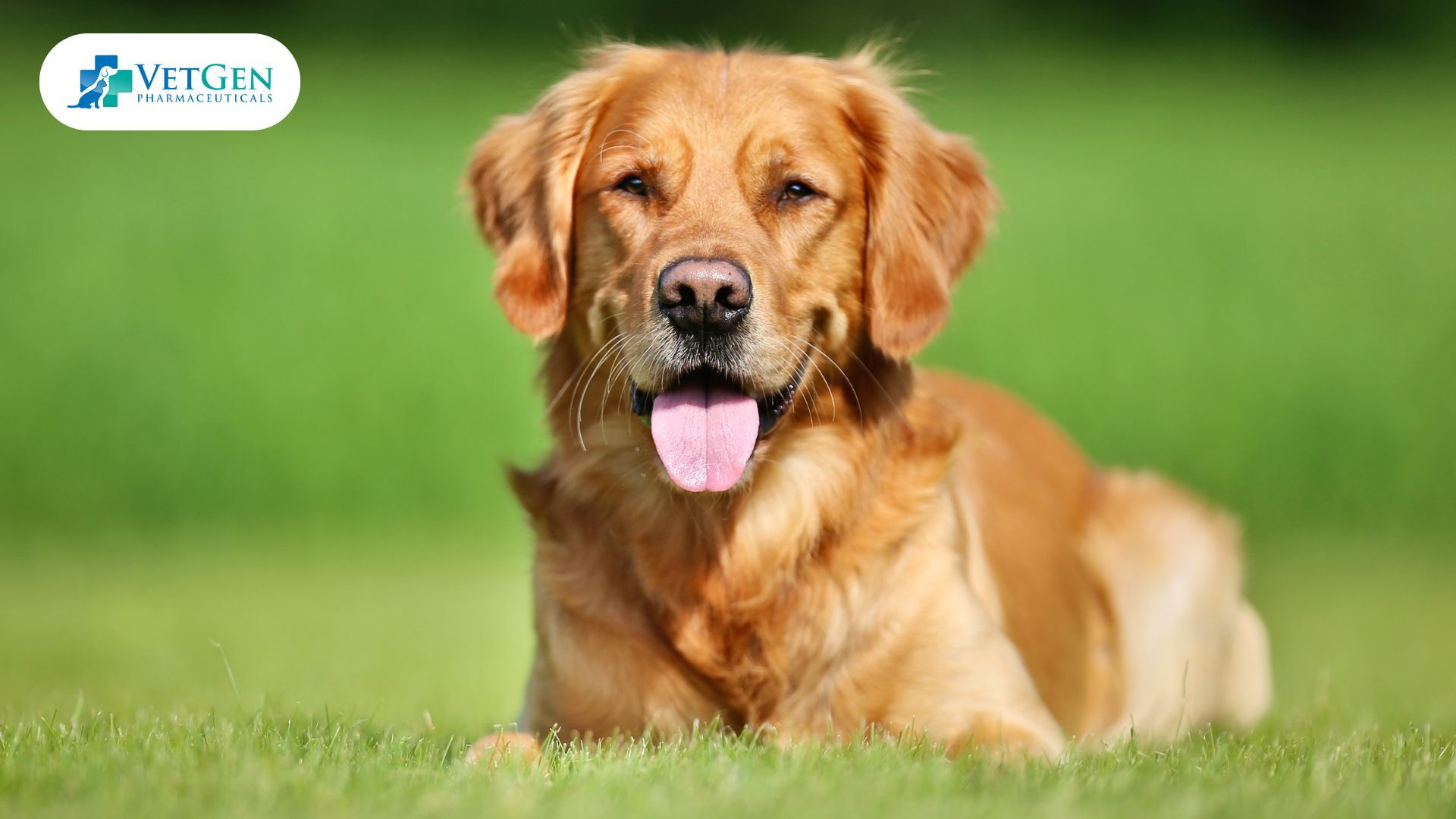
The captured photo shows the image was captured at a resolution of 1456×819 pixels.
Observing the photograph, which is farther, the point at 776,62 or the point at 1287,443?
the point at 1287,443

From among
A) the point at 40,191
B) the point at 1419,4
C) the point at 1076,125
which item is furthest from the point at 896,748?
the point at 1419,4

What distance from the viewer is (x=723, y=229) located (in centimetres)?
376

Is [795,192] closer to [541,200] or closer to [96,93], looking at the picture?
[541,200]

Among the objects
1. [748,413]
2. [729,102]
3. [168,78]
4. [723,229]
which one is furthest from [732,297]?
[168,78]

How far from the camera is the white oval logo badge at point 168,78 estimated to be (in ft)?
22.6

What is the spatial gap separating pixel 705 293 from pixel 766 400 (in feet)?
1.26

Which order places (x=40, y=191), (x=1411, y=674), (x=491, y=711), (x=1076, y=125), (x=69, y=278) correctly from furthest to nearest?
(x=1076, y=125), (x=40, y=191), (x=69, y=278), (x=1411, y=674), (x=491, y=711)

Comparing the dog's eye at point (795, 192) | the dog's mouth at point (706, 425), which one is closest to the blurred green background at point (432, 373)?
the dog's mouth at point (706, 425)

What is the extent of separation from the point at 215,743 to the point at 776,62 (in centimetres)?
220

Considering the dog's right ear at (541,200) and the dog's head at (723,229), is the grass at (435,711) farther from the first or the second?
the dog's right ear at (541,200)

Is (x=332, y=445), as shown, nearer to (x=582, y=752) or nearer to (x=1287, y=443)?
(x=1287, y=443)

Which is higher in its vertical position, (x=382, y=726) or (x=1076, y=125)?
(x=1076, y=125)

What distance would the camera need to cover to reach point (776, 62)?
4145 millimetres

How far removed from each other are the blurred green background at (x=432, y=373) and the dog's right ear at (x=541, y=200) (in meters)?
2.81
